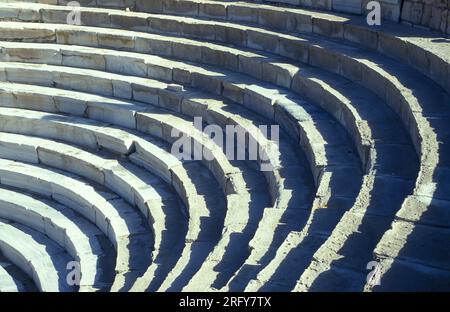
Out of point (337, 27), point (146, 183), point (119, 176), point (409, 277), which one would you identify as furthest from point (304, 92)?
point (409, 277)

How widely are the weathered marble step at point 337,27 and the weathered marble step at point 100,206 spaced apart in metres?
3.93

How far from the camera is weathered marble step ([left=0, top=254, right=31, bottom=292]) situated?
514 inches

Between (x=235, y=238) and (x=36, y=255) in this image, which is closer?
(x=235, y=238)

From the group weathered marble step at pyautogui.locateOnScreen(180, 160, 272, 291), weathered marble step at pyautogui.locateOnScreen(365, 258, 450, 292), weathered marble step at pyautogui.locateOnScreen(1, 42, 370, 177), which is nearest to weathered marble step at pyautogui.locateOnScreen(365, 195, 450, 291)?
weathered marble step at pyautogui.locateOnScreen(365, 258, 450, 292)

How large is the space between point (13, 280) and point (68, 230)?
1079 mm

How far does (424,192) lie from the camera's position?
9039 millimetres

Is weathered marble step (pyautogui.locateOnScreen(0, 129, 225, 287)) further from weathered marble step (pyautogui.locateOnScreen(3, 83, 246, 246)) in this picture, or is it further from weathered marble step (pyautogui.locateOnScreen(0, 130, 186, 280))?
weathered marble step (pyautogui.locateOnScreen(3, 83, 246, 246))

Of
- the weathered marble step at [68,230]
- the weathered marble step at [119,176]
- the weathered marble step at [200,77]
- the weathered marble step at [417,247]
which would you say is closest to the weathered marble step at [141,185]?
the weathered marble step at [119,176]

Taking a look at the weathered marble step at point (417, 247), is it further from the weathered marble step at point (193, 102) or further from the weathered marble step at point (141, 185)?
the weathered marble step at point (141, 185)

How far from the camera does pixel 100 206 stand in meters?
13.6

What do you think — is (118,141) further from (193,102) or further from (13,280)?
(13,280)
